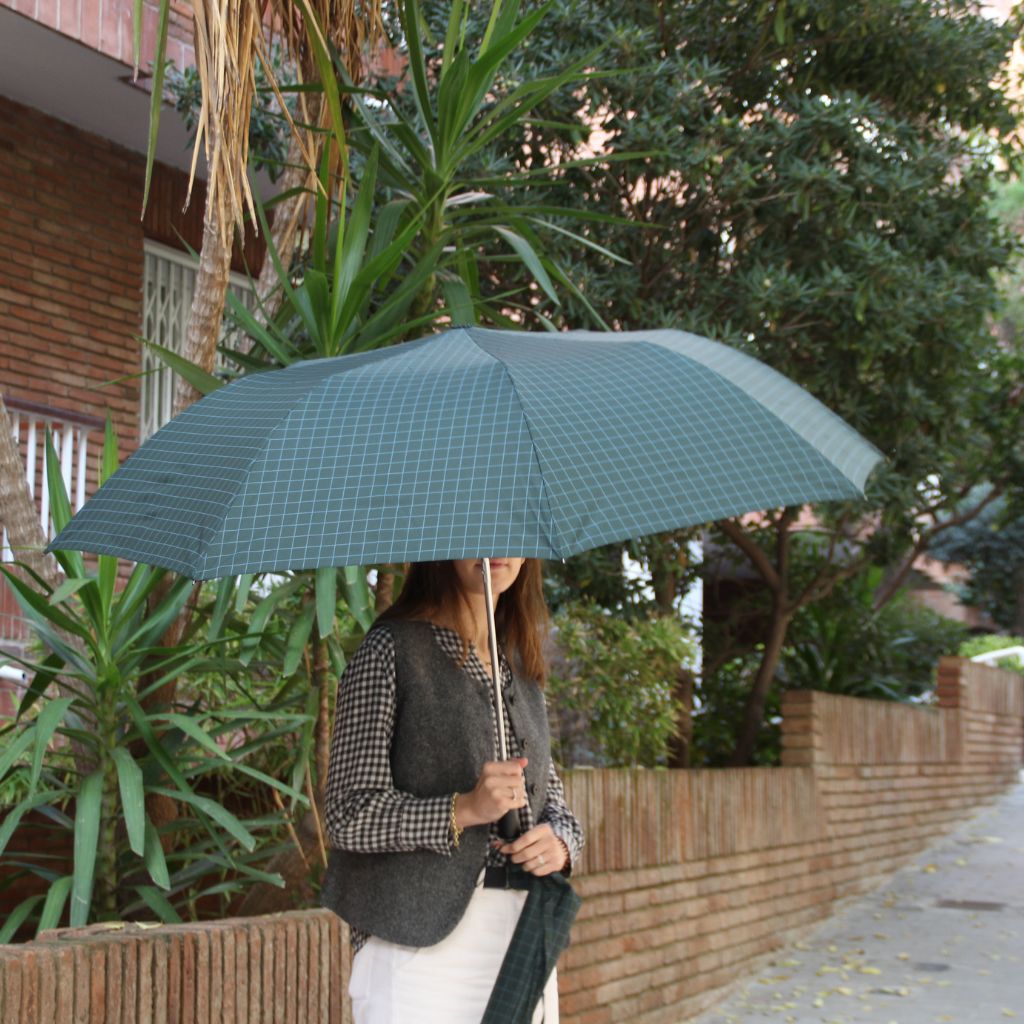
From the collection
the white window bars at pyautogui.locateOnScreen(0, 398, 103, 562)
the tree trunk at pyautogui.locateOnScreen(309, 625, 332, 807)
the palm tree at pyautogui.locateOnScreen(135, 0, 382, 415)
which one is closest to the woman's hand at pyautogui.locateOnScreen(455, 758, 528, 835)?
the palm tree at pyautogui.locateOnScreen(135, 0, 382, 415)

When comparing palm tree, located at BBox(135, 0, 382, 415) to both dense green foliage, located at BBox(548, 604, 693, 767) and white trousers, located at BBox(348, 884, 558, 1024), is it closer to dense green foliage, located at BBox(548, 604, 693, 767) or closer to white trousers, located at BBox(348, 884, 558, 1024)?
white trousers, located at BBox(348, 884, 558, 1024)

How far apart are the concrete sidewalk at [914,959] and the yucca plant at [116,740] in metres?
3.54

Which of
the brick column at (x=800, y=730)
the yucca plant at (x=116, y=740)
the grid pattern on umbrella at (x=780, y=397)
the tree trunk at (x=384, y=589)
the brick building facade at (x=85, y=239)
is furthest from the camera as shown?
the brick column at (x=800, y=730)

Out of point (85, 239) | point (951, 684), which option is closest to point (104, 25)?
point (85, 239)

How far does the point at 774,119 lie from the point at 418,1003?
624 cm

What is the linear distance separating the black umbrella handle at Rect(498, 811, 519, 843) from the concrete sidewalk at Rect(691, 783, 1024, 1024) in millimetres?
4471

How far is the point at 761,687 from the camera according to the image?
33.4 feet

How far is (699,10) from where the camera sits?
834cm

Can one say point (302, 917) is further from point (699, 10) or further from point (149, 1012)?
point (699, 10)

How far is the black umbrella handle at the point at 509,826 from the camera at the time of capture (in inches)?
116

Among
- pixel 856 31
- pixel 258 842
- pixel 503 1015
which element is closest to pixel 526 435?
pixel 503 1015

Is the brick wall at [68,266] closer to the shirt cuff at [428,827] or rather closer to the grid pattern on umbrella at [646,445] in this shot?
the grid pattern on umbrella at [646,445]

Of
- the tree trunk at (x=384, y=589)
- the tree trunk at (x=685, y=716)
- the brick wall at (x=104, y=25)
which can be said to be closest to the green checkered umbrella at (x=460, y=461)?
the tree trunk at (x=384, y=589)

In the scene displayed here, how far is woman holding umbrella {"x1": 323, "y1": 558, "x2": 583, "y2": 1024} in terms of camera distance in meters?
2.82
